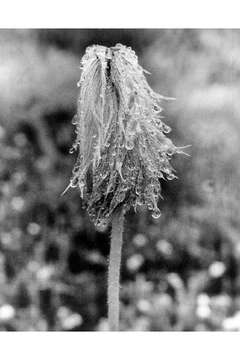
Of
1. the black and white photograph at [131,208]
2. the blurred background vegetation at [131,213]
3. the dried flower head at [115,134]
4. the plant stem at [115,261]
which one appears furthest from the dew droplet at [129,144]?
the blurred background vegetation at [131,213]

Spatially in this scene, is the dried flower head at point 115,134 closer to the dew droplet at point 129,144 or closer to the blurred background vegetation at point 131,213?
the dew droplet at point 129,144

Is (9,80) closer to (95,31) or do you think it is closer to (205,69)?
(95,31)

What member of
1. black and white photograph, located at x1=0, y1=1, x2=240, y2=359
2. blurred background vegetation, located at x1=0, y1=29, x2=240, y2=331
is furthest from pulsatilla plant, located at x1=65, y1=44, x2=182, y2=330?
blurred background vegetation, located at x1=0, y1=29, x2=240, y2=331

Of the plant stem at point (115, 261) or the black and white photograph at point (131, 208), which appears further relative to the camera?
the black and white photograph at point (131, 208)

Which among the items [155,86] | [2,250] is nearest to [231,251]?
[155,86]

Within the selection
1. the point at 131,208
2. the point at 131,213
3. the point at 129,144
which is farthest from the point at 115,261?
the point at 131,213

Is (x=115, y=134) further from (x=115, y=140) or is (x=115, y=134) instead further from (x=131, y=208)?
(x=131, y=208)
